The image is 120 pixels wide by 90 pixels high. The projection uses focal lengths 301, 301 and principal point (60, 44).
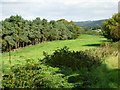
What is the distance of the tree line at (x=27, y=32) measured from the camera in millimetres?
55938

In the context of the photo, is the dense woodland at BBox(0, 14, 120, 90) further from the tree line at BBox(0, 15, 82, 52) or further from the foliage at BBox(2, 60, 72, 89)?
the tree line at BBox(0, 15, 82, 52)

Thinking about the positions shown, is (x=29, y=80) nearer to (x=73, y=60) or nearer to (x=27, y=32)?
(x=73, y=60)

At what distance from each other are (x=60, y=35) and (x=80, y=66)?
6185cm

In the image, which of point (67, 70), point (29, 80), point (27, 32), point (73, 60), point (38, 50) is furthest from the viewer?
point (27, 32)

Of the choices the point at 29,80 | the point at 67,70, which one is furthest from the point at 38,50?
the point at 29,80

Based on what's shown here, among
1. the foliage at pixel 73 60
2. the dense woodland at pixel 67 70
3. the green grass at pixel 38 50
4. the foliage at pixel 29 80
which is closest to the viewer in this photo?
the foliage at pixel 29 80

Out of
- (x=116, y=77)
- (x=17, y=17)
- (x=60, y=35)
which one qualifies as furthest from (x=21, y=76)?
(x=60, y=35)

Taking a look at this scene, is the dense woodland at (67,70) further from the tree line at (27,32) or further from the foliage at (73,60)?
the tree line at (27,32)

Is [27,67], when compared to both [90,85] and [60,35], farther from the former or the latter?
[60,35]

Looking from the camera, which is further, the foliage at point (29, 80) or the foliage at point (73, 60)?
the foliage at point (73, 60)

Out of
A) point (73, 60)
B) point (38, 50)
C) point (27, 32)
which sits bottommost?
point (38, 50)

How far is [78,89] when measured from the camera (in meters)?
9.87

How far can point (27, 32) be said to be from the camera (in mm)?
62344

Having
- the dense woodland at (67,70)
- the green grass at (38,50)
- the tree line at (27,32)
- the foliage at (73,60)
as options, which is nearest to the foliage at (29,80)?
the dense woodland at (67,70)
